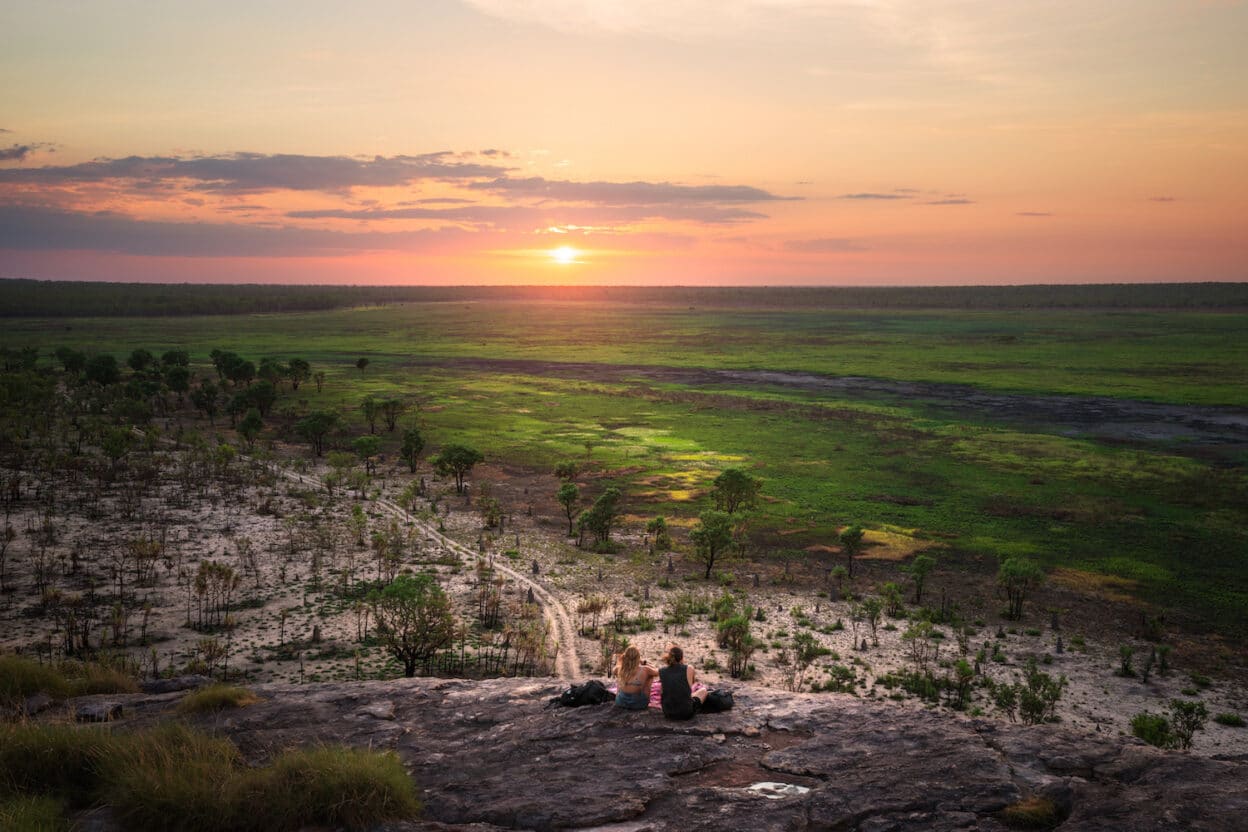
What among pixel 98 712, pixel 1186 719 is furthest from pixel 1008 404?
pixel 98 712

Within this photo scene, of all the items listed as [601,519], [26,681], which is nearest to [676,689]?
[26,681]

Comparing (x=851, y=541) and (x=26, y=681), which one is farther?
(x=851, y=541)

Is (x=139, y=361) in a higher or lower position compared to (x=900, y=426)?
higher

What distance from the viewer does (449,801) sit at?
1062cm

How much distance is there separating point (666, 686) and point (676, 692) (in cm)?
20

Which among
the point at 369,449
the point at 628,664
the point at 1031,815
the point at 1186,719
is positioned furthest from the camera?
the point at 369,449

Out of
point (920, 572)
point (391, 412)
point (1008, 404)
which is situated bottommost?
point (920, 572)

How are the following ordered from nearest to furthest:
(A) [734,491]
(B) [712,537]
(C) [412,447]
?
(B) [712,537] → (A) [734,491] → (C) [412,447]

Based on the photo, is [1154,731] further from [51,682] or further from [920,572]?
[51,682]

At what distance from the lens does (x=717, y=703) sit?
13242 mm

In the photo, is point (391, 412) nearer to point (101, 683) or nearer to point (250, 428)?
point (250, 428)

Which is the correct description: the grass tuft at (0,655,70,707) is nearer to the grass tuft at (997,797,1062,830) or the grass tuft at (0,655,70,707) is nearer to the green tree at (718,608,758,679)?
the green tree at (718,608,758,679)

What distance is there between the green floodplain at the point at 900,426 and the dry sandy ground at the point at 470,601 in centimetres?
636

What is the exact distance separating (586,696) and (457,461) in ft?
105
